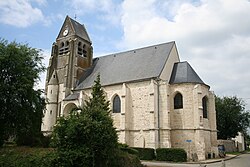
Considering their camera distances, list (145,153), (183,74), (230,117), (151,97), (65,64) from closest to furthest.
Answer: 1. (145,153)
2. (151,97)
3. (183,74)
4. (65,64)
5. (230,117)

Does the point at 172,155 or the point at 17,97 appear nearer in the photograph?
the point at 17,97

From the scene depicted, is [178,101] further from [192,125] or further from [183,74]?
[183,74]

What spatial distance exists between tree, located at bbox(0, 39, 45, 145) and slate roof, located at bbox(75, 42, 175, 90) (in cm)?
1245

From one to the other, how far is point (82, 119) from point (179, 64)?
19669 mm

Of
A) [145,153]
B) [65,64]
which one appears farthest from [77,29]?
[145,153]

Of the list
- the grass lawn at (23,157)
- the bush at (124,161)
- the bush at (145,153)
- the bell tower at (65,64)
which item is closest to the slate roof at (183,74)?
the bush at (145,153)

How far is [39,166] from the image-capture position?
41.6ft

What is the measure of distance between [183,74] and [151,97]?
16.7ft

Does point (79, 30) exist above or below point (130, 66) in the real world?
above

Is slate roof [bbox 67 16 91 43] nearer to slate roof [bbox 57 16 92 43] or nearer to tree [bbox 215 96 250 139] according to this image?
slate roof [bbox 57 16 92 43]

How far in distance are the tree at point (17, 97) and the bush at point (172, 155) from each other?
11213mm

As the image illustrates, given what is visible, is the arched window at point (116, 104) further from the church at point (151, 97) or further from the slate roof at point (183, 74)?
the slate roof at point (183, 74)

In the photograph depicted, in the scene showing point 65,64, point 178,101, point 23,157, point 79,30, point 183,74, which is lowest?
point 23,157

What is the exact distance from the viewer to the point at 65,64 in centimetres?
3450
